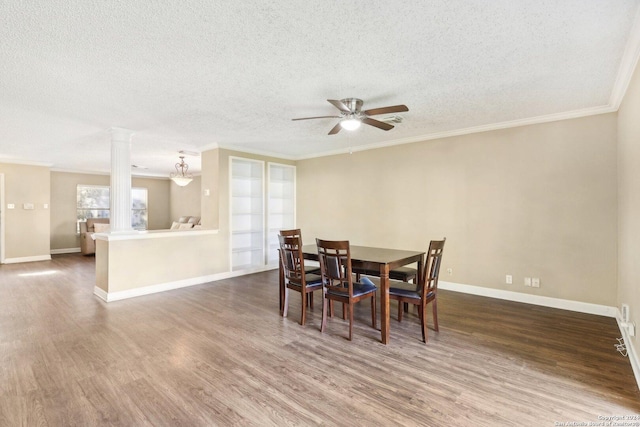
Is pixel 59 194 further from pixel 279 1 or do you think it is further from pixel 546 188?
pixel 546 188

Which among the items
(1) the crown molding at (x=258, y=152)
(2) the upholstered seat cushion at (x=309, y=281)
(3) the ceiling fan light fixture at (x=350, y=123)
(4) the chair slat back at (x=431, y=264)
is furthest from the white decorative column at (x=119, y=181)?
(4) the chair slat back at (x=431, y=264)

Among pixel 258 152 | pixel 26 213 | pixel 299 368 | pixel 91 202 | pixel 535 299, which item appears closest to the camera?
pixel 299 368

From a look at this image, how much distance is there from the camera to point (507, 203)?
4.26 metres

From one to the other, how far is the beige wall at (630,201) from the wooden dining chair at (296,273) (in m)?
2.76

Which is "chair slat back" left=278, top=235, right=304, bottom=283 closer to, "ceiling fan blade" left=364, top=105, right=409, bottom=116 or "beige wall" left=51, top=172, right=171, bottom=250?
"ceiling fan blade" left=364, top=105, right=409, bottom=116

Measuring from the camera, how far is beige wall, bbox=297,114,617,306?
12.0 ft

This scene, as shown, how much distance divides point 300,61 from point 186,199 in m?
8.95

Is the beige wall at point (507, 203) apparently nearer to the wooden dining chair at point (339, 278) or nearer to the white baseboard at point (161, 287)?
the wooden dining chair at point (339, 278)

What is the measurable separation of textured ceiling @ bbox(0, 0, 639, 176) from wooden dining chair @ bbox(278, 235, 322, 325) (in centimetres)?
161

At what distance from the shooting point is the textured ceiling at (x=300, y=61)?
6.26 ft

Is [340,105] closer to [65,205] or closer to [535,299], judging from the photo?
[535,299]

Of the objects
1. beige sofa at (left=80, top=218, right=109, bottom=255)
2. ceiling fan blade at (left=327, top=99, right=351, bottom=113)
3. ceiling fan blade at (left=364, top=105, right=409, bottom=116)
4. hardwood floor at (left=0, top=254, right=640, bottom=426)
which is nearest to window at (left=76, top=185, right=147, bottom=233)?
beige sofa at (left=80, top=218, right=109, bottom=255)

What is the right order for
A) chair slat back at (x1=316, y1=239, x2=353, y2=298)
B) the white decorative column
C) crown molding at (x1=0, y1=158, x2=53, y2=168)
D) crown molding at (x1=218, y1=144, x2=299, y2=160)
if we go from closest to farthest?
chair slat back at (x1=316, y1=239, x2=353, y2=298), the white decorative column, crown molding at (x1=218, y1=144, x2=299, y2=160), crown molding at (x1=0, y1=158, x2=53, y2=168)

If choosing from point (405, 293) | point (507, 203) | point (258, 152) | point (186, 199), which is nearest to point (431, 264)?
point (405, 293)
